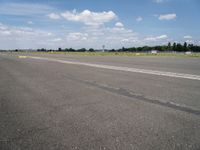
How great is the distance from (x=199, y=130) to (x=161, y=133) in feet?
2.65

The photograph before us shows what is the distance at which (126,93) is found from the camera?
268 inches

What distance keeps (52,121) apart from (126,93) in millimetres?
3427

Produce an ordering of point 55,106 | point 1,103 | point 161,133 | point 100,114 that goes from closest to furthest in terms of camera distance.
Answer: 1. point 161,133
2. point 100,114
3. point 55,106
4. point 1,103

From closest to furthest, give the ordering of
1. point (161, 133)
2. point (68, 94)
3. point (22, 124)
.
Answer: point (161, 133), point (22, 124), point (68, 94)

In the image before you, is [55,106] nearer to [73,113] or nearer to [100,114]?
[73,113]

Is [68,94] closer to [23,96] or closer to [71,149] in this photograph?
[23,96]

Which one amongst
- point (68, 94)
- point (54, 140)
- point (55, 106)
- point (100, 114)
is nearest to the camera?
point (54, 140)

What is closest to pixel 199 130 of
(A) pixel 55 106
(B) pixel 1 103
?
(A) pixel 55 106

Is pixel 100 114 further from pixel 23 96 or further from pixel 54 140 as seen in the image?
pixel 23 96

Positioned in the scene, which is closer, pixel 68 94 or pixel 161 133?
pixel 161 133

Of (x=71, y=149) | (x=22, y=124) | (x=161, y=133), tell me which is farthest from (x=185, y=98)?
(x=22, y=124)

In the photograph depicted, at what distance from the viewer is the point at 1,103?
5.58 meters

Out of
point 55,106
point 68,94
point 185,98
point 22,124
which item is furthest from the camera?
point 68,94

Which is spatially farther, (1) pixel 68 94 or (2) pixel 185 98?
(1) pixel 68 94
